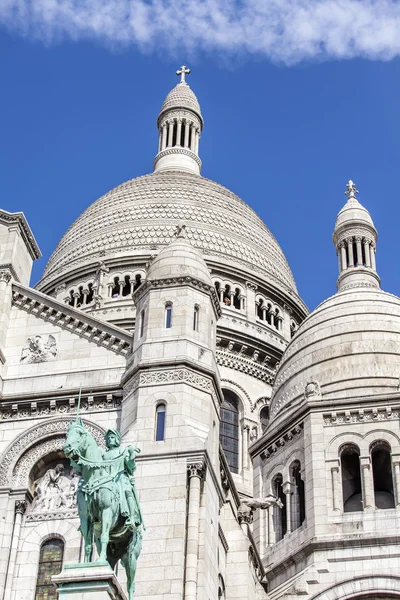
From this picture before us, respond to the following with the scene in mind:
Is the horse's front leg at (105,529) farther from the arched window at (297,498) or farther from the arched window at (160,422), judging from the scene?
the arched window at (297,498)

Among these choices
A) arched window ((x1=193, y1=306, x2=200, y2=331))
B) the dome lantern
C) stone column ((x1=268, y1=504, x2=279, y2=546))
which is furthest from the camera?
the dome lantern

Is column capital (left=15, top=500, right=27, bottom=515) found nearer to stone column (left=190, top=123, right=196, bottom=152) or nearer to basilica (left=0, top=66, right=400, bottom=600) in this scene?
basilica (left=0, top=66, right=400, bottom=600)

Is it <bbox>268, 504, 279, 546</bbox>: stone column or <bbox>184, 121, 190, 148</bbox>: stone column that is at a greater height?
<bbox>184, 121, 190, 148</bbox>: stone column

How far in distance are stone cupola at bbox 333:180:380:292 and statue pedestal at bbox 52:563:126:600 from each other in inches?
1089

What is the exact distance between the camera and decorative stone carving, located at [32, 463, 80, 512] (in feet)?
87.2

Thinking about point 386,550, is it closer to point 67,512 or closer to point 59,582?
point 67,512

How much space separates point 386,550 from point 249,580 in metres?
5.87

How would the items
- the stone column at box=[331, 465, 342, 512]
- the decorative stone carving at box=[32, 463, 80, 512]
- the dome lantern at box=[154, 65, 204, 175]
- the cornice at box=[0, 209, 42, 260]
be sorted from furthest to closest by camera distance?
the dome lantern at box=[154, 65, 204, 175] < the stone column at box=[331, 465, 342, 512] < the cornice at box=[0, 209, 42, 260] < the decorative stone carving at box=[32, 463, 80, 512]

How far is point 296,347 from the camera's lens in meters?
40.8

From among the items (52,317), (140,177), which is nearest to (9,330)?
(52,317)

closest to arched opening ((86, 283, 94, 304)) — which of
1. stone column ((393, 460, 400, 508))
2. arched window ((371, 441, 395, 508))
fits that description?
arched window ((371, 441, 395, 508))

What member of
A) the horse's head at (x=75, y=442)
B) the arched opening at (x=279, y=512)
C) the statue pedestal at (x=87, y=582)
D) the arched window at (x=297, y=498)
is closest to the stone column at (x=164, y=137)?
the arched opening at (x=279, y=512)

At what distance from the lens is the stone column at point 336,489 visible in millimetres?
33719

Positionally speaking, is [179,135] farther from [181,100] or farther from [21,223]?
[21,223]
